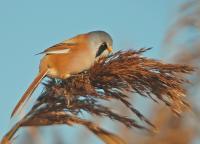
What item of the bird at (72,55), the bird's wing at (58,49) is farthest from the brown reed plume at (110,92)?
the bird's wing at (58,49)

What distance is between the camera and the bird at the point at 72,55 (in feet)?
13.6

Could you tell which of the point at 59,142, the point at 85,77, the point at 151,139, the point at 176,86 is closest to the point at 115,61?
the point at 85,77

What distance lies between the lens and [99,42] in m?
Answer: 4.39

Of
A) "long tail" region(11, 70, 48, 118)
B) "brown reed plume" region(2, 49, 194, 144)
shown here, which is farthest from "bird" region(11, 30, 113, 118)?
"brown reed plume" region(2, 49, 194, 144)

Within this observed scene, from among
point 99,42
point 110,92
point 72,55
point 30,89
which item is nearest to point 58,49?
point 72,55

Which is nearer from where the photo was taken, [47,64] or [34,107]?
[34,107]

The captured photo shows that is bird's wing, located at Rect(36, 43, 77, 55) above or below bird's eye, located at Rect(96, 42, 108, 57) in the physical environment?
above

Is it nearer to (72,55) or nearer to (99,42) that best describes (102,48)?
(99,42)

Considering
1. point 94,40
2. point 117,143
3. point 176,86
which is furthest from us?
point 94,40

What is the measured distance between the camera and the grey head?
4.27m

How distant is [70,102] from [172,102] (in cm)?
60

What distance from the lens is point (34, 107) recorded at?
3.07m

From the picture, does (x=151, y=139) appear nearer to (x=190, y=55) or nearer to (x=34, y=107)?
(x=190, y=55)

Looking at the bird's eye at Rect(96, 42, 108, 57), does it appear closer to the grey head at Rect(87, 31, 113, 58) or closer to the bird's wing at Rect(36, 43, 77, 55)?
the grey head at Rect(87, 31, 113, 58)
